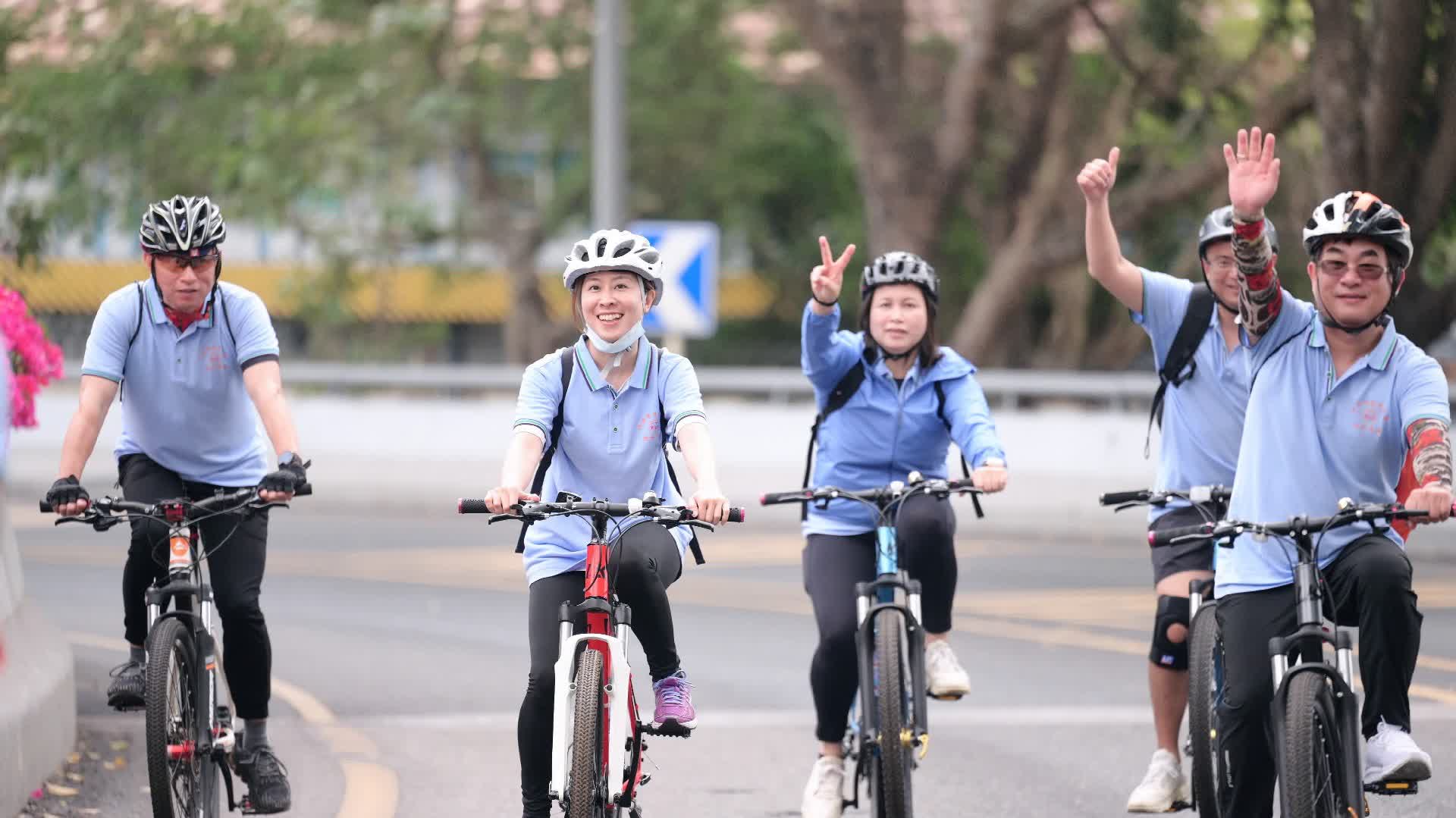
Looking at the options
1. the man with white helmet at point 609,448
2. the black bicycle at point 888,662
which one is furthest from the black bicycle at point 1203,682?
the man with white helmet at point 609,448

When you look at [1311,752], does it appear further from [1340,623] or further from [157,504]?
[157,504]

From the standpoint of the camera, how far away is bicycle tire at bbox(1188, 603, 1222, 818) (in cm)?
634

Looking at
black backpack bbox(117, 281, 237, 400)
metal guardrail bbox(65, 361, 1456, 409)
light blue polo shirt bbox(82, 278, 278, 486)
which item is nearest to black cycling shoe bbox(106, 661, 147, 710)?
light blue polo shirt bbox(82, 278, 278, 486)

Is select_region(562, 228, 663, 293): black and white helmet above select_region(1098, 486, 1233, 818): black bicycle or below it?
above

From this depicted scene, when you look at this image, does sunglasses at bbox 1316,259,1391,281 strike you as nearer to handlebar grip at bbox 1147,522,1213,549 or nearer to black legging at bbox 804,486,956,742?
handlebar grip at bbox 1147,522,1213,549

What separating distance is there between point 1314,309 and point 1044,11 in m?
15.6

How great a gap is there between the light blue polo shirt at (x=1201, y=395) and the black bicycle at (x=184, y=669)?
8.67 feet

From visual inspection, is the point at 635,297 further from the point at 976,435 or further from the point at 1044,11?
the point at 1044,11

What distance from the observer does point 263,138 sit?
25.2 metres

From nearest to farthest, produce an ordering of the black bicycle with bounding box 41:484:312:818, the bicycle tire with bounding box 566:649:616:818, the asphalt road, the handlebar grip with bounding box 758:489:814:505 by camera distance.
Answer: the bicycle tire with bounding box 566:649:616:818
the black bicycle with bounding box 41:484:312:818
the handlebar grip with bounding box 758:489:814:505
the asphalt road

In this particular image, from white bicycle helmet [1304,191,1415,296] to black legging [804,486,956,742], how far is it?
1.71 m

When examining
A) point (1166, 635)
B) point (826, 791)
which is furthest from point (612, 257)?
point (1166, 635)

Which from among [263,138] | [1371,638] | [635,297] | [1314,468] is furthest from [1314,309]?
[263,138]

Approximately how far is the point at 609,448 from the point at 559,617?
0.49 metres
